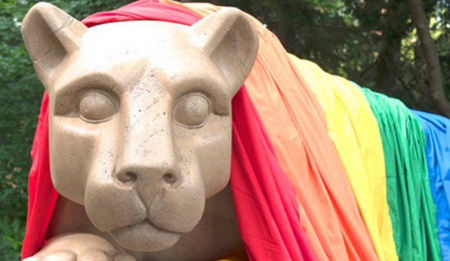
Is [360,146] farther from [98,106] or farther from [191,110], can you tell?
[98,106]

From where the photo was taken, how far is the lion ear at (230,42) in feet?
6.13

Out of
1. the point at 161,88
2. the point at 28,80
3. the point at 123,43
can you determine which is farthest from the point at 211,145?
the point at 28,80

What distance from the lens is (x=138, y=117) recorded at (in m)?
1.66

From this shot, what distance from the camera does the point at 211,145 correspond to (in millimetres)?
1786

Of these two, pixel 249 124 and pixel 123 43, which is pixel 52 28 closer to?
pixel 123 43

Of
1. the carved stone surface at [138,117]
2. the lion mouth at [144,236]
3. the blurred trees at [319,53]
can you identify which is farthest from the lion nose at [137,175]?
the blurred trees at [319,53]

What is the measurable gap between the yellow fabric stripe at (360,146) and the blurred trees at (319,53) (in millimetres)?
2055

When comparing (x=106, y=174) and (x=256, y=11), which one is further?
(x=256, y=11)

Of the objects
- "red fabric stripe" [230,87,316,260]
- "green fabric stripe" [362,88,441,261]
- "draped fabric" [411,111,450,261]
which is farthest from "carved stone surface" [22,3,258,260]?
"draped fabric" [411,111,450,261]

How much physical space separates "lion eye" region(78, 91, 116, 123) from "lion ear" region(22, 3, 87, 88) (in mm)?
164

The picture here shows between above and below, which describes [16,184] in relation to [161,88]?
below

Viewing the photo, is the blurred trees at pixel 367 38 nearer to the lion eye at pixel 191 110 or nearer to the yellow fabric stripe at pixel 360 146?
the yellow fabric stripe at pixel 360 146

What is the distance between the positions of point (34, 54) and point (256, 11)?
3.70 m

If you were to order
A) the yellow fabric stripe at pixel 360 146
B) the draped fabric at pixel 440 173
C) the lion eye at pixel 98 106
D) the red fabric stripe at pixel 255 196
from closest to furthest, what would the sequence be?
the lion eye at pixel 98 106 < the red fabric stripe at pixel 255 196 < the yellow fabric stripe at pixel 360 146 < the draped fabric at pixel 440 173
